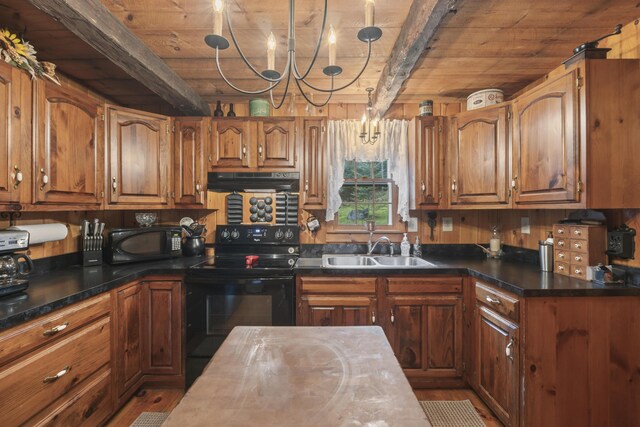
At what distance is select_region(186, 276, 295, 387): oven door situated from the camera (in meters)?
2.17

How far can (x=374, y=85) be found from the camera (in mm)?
2559

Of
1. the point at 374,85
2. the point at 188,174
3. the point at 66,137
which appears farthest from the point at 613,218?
the point at 66,137

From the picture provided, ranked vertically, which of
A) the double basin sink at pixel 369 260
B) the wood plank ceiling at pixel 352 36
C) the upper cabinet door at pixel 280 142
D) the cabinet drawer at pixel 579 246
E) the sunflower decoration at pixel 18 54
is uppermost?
the wood plank ceiling at pixel 352 36

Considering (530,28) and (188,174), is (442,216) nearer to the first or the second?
(530,28)

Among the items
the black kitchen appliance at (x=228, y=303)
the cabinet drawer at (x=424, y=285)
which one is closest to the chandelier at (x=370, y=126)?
the cabinet drawer at (x=424, y=285)

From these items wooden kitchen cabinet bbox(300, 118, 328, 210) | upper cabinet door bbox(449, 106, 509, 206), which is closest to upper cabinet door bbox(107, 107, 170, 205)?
wooden kitchen cabinet bbox(300, 118, 328, 210)

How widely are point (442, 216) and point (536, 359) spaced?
4.77ft

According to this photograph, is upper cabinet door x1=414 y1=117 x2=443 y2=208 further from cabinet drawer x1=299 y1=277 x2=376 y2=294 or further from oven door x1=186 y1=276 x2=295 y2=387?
oven door x1=186 y1=276 x2=295 y2=387

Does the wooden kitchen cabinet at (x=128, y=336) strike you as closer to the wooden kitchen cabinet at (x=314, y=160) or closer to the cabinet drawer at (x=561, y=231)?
the wooden kitchen cabinet at (x=314, y=160)

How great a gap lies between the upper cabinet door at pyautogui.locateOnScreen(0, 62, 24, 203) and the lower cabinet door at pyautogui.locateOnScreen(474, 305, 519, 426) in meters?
2.78

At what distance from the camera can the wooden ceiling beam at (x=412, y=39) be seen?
145 cm

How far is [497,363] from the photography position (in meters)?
1.86

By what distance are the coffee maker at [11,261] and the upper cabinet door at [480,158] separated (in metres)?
2.81

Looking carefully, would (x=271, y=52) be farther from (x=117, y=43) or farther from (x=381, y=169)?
(x=381, y=169)
